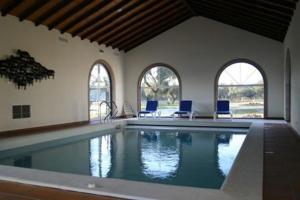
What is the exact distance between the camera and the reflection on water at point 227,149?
5.06 metres

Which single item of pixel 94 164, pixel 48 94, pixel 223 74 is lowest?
pixel 94 164

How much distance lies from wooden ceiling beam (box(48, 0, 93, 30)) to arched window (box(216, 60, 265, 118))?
6162 millimetres

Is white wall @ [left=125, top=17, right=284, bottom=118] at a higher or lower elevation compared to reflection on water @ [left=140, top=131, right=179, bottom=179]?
higher

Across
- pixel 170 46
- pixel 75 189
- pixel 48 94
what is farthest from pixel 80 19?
pixel 75 189

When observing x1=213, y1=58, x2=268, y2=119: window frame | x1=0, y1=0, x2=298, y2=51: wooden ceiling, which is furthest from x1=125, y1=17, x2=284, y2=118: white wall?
x1=0, y1=0, x2=298, y2=51: wooden ceiling

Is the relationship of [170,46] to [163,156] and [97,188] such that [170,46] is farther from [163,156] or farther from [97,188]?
[97,188]

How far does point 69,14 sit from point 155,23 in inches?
156

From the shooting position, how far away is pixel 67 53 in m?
9.89

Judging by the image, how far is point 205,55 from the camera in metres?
12.3

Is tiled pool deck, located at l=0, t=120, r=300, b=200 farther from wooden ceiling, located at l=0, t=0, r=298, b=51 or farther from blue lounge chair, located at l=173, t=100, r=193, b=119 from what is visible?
blue lounge chair, located at l=173, t=100, r=193, b=119

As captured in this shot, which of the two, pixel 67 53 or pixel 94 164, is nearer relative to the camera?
pixel 94 164

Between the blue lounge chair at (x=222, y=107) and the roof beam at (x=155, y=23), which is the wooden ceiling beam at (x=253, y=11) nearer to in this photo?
the roof beam at (x=155, y=23)

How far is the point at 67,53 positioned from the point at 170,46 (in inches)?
185

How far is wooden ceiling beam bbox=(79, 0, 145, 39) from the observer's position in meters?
9.45
